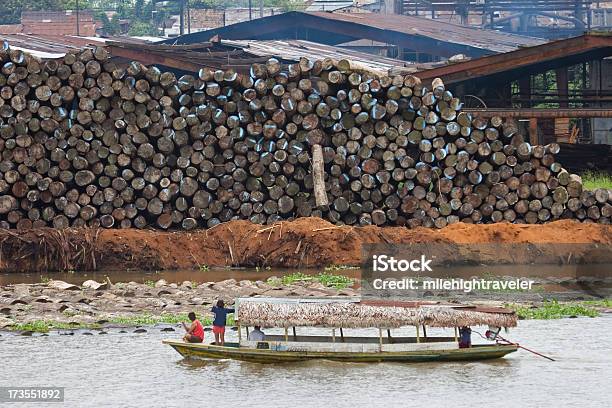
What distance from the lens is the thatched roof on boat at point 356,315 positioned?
1912 cm

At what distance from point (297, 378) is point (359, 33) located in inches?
1340

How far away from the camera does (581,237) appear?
2969 cm

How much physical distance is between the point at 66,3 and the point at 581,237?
59355mm

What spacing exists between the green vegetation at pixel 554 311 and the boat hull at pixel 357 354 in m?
3.85

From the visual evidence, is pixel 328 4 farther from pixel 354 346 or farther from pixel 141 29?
pixel 354 346

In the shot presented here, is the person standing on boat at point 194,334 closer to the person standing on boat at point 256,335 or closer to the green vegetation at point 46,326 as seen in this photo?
the person standing on boat at point 256,335

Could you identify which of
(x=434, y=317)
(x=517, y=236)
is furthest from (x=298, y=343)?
(x=517, y=236)

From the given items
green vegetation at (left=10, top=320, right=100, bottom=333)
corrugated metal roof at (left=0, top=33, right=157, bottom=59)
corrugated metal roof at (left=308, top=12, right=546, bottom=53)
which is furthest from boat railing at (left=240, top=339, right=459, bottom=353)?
corrugated metal roof at (left=308, top=12, right=546, bottom=53)

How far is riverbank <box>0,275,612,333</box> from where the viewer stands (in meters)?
22.8

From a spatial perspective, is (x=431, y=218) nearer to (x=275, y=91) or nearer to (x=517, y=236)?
(x=517, y=236)

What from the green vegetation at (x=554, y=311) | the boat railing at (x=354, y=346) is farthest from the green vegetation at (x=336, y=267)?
the boat railing at (x=354, y=346)

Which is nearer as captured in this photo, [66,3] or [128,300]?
[128,300]

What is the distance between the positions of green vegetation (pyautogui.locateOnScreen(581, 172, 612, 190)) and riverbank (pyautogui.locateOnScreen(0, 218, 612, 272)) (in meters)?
3.39

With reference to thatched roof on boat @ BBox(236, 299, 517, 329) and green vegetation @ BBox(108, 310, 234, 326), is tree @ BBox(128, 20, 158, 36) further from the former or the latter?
thatched roof on boat @ BBox(236, 299, 517, 329)
